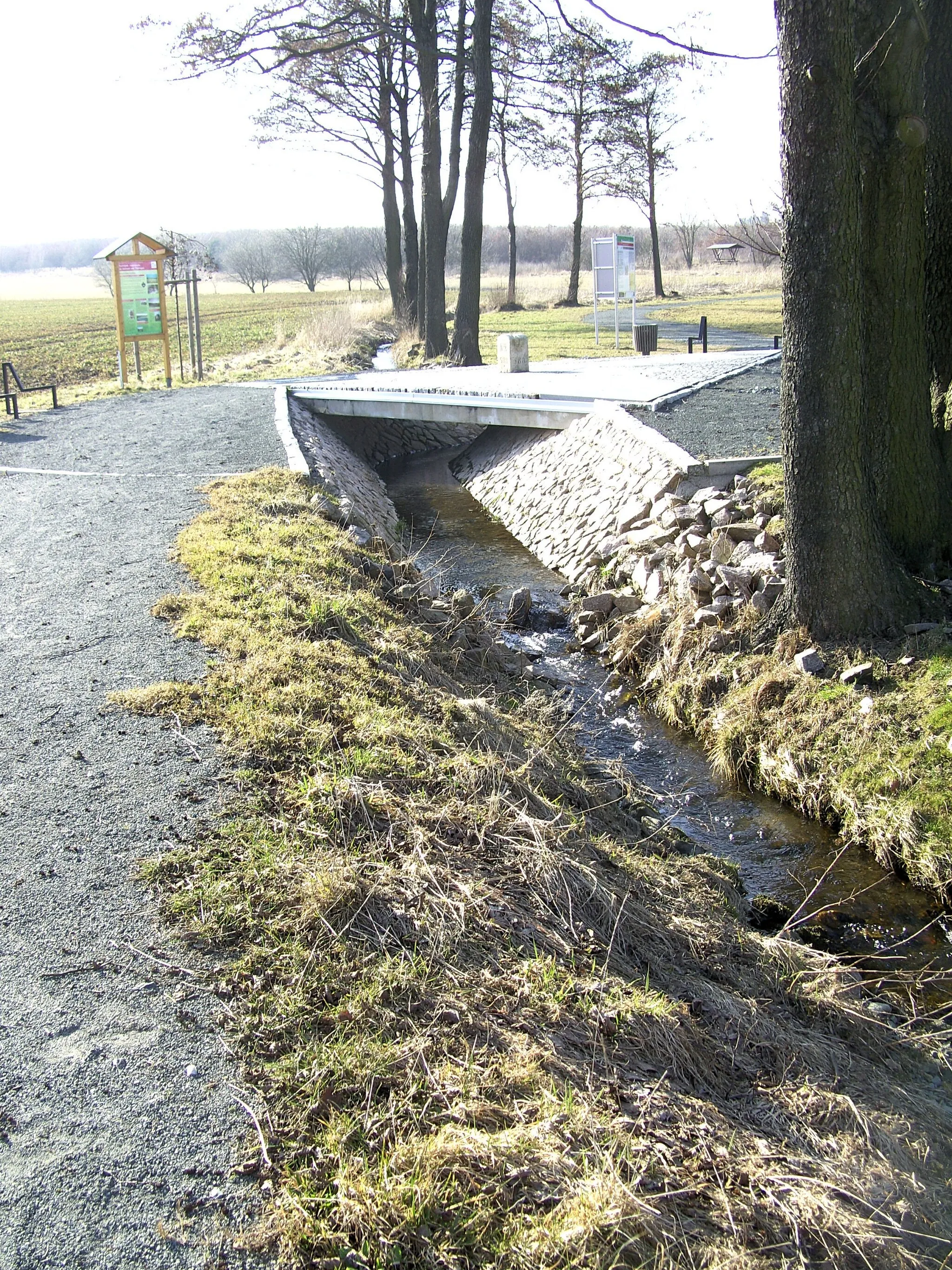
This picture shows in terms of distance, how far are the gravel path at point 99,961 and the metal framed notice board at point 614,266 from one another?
17.8 metres

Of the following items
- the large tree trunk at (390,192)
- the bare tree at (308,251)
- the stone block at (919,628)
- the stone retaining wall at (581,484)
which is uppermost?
the bare tree at (308,251)

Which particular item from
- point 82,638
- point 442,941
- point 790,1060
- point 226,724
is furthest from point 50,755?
point 790,1060

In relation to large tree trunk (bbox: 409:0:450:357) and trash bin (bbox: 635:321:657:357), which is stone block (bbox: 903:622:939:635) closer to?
trash bin (bbox: 635:321:657:357)

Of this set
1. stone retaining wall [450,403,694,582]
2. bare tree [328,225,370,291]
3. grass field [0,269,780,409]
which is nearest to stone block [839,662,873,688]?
stone retaining wall [450,403,694,582]

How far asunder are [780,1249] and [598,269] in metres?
23.3

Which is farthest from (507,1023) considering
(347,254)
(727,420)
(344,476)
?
(347,254)

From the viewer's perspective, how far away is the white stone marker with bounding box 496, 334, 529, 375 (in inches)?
749

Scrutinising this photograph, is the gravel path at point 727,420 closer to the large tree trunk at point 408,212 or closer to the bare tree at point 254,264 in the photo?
the large tree trunk at point 408,212

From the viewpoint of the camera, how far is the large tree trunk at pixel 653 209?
41719mm

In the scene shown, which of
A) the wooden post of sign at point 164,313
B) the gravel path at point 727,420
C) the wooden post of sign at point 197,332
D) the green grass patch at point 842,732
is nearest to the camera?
the green grass patch at point 842,732

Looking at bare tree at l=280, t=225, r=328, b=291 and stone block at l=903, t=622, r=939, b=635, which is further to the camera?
bare tree at l=280, t=225, r=328, b=291

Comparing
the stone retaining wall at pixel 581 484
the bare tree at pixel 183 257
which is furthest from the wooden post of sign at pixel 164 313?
the stone retaining wall at pixel 581 484

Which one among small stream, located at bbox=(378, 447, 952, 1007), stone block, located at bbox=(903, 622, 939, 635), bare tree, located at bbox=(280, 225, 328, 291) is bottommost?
small stream, located at bbox=(378, 447, 952, 1007)

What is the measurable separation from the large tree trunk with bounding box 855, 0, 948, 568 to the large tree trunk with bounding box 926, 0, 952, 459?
13.5 inches
